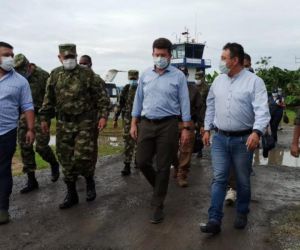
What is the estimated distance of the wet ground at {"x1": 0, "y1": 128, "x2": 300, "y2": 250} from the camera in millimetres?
4832

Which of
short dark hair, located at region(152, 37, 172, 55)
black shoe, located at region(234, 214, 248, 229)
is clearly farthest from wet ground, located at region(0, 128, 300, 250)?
short dark hair, located at region(152, 37, 172, 55)

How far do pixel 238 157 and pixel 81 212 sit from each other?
210 cm

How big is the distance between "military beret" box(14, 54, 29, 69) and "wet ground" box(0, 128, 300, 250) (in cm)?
183

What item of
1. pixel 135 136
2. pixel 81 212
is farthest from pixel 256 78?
pixel 81 212

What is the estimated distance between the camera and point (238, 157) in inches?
199

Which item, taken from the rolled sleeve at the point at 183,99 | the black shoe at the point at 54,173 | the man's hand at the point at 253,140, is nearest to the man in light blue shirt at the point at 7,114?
the rolled sleeve at the point at 183,99

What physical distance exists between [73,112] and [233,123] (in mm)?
2122

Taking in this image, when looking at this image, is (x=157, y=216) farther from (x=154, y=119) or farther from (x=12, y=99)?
(x=12, y=99)

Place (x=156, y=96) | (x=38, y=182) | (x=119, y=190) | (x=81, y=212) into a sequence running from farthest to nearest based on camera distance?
(x=38, y=182), (x=119, y=190), (x=81, y=212), (x=156, y=96)

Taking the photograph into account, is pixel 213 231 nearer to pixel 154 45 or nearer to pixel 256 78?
pixel 256 78

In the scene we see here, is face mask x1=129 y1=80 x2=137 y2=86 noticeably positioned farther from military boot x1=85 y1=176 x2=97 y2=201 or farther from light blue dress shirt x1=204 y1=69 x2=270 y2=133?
light blue dress shirt x1=204 y1=69 x2=270 y2=133

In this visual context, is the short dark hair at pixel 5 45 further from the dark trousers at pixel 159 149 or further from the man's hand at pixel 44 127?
the dark trousers at pixel 159 149

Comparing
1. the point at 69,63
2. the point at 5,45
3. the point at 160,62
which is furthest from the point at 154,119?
the point at 5,45

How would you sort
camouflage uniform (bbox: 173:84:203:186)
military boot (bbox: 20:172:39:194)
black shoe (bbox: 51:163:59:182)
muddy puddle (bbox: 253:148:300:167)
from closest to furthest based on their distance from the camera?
military boot (bbox: 20:172:39:194), camouflage uniform (bbox: 173:84:203:186), black shoe (bbox: 51:163:59:182), muddy puddle (bbox: 253:148:300:167)
